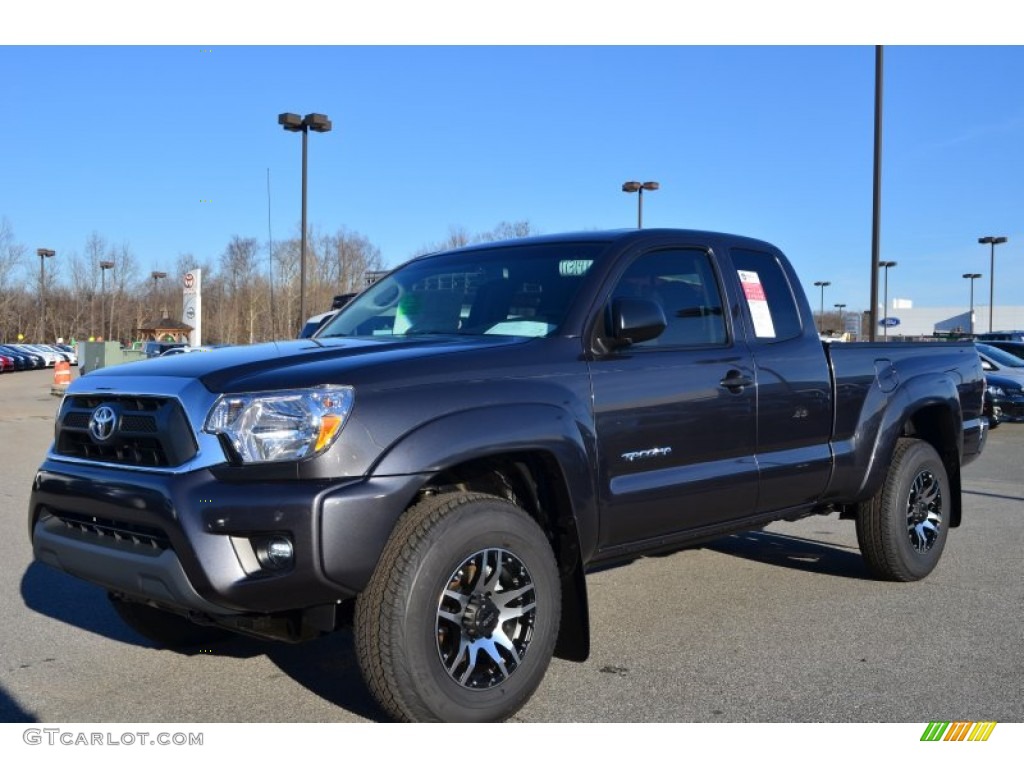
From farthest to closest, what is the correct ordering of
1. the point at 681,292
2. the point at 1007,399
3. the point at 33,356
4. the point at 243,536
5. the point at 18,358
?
1. the point at 33,356
2. the point at 18,358
3. the point at 1007,399
4. the point at 681,292
5. the point at 243,536

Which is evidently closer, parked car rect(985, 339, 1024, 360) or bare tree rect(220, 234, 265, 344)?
parked car rect(985, 339, 1024, 360)

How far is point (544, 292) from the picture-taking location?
4578mm

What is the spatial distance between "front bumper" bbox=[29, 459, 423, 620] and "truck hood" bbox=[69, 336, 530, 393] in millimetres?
369

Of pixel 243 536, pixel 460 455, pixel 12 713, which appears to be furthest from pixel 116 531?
pixel 460 455

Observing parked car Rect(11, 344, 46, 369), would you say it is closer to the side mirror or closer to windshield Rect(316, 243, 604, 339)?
windshield Rect(316, 243, 604, 339)

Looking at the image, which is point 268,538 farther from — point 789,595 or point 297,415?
point 789,595

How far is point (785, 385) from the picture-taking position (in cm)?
517

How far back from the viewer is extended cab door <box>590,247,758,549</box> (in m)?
4.28

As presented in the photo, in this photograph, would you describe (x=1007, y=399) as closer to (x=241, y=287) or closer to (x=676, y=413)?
(x=676, y=413)

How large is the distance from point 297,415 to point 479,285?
5.31 feet

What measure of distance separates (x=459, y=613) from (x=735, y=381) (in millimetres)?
1917

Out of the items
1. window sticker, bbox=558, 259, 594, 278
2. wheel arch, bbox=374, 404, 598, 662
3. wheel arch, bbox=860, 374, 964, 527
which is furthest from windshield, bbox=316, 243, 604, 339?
wheel arch, bbox=860, 374, 964, 527

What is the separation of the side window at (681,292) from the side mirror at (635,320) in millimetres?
318

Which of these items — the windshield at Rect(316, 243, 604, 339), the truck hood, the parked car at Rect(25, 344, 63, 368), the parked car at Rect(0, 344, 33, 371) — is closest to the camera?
the truck hood
